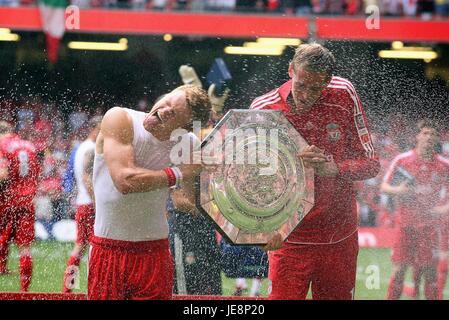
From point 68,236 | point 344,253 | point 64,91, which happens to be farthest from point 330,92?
point 64,91

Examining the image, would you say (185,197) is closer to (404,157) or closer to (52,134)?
(52,134)

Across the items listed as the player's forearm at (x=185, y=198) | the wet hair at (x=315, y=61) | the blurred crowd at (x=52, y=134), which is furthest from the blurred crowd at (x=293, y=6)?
the player's forearm at (x=185, y=198)

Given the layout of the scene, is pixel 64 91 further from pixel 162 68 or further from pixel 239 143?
pixel 239 143

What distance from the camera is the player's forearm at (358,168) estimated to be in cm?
281

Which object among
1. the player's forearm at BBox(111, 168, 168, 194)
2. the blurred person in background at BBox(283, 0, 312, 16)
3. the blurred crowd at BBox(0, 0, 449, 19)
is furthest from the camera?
the blurred person in background at BBox(283, 0, 312, 16)

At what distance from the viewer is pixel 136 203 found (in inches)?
104

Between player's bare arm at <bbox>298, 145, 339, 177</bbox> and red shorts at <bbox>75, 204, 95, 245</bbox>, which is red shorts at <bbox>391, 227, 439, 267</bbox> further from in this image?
red shorts at <bbox>75, 204, 95, 245</bbox>

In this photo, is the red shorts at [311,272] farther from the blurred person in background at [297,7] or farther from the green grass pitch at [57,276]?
the blurred person in background at [297,7]

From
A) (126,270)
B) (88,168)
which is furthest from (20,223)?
(126,270)

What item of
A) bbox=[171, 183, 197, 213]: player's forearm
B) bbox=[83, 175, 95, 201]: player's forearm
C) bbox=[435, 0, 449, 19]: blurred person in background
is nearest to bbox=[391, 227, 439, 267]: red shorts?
bbox=[171, 183, 197, 213]: player's forearm

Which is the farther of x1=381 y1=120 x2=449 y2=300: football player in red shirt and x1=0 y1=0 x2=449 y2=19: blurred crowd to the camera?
x1=0 y1=0 x2=449 y2=19: blurred crowd

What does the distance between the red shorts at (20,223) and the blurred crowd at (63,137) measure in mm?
90

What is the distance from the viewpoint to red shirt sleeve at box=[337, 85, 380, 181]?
280cm

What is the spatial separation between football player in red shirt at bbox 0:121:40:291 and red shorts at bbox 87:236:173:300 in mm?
1228
